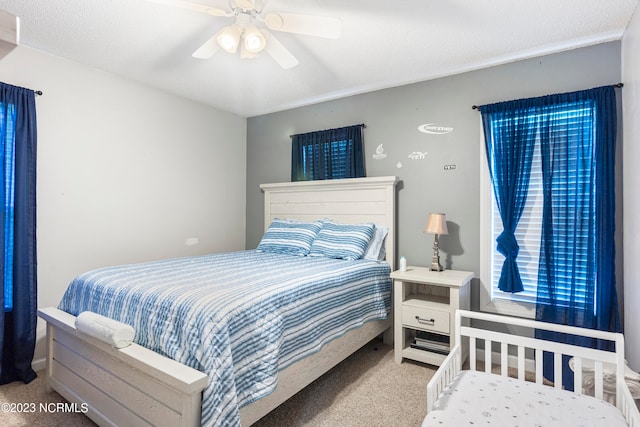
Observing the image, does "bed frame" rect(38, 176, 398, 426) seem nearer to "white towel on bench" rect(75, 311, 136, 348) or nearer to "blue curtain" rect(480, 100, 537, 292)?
"white towel on bench" rect(75, 311, 136, 348)

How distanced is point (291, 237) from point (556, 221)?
7.17 ft

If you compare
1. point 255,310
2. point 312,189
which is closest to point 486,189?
point 312,189

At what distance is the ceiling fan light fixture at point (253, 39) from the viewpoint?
1973 mm

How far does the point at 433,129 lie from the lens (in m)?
3.11

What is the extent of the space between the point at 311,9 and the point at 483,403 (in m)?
2.25

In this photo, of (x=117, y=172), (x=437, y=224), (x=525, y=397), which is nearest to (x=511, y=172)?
(x=437, y=224)

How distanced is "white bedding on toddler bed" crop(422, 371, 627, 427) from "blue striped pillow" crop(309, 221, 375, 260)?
153 centimetres

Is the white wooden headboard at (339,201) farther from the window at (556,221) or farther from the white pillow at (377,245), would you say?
the window at (556,221)

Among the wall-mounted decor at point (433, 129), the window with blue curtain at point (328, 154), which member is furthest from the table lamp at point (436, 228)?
the window with blue curtain at point (328, 154)

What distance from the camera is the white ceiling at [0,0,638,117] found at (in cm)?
209

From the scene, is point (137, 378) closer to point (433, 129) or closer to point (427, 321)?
point (427, 321)

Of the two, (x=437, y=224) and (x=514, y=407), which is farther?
(x=437, y=224)

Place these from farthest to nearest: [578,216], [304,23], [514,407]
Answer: [578,216] → [304,23] → [514,407]

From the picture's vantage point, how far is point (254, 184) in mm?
4344
